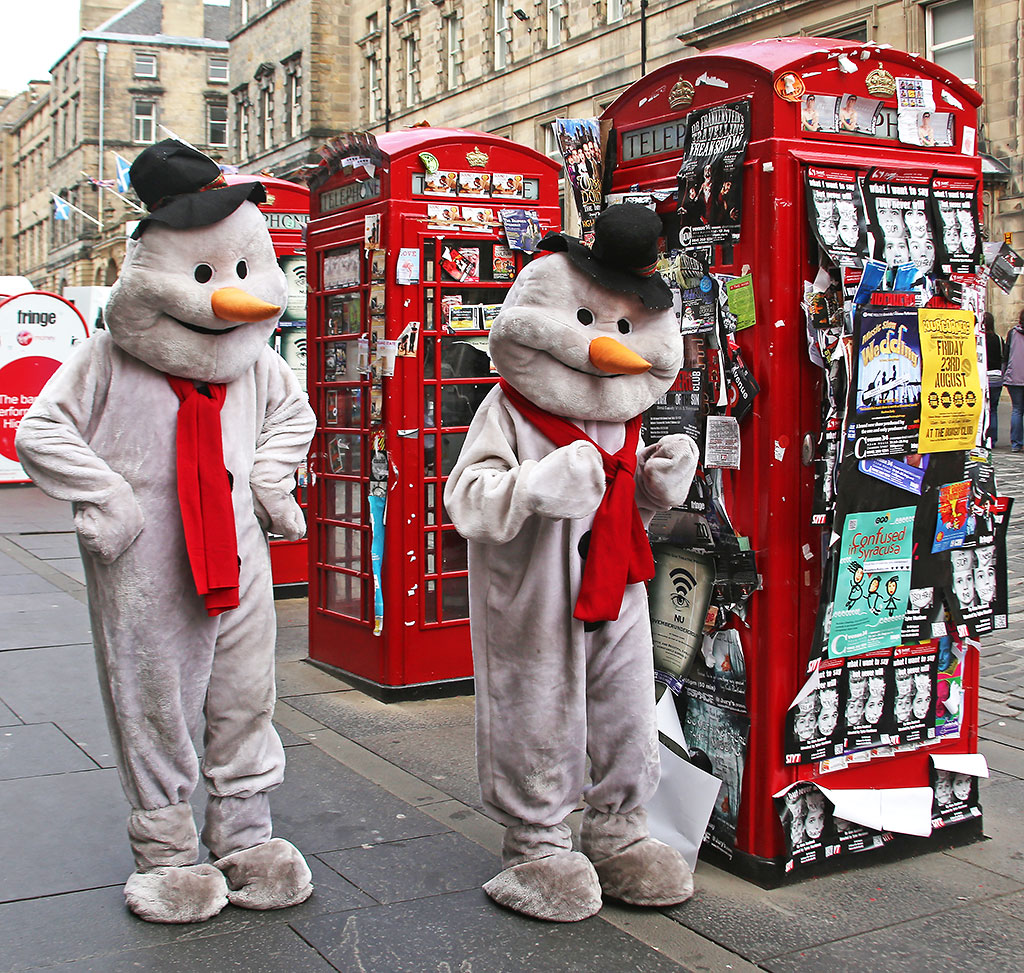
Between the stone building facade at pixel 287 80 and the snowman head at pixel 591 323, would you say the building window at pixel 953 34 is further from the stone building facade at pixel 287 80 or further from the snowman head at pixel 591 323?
the stone building facade at pixel 287 80

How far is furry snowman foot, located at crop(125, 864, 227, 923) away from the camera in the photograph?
→ 342cm

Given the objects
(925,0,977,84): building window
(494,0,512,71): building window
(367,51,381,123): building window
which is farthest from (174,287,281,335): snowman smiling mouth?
→ (367,51,381,123): building window

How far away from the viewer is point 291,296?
8.48 m

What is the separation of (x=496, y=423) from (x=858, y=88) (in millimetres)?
1534

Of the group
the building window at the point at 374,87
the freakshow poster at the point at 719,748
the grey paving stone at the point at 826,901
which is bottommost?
the grey paving stone at the point at 826,901

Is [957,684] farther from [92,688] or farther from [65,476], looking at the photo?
[92,688]

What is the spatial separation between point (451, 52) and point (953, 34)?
1814 centimetres

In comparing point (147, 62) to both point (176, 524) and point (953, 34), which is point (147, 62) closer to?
point (953, 34)

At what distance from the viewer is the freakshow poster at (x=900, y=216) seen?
372 cm

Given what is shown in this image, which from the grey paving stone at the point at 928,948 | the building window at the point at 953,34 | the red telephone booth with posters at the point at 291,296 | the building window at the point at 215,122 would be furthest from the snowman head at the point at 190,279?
the building window at the point at 215,122

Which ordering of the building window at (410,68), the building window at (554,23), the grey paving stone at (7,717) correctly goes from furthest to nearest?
the building window at (410,68) → the building window at (554,23) → the grey paving stone at (7,717)

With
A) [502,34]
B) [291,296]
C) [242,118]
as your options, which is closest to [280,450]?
[291,296]

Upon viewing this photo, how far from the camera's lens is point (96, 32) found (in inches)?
2576

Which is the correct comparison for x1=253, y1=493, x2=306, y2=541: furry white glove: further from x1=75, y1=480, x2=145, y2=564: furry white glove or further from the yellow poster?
the yellow poster
